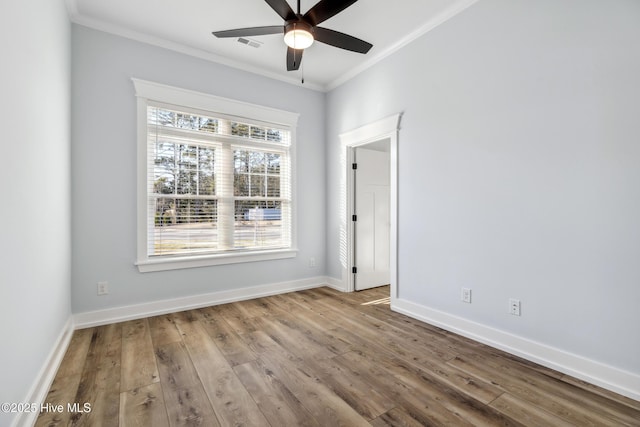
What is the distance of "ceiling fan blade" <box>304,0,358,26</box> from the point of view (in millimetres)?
2093

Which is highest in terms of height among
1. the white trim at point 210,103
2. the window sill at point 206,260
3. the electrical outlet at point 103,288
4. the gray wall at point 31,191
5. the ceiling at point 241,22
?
the ceiling at point 241,22

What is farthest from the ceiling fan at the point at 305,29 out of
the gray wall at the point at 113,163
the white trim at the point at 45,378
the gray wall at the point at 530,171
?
the white trim at the point at 45,378

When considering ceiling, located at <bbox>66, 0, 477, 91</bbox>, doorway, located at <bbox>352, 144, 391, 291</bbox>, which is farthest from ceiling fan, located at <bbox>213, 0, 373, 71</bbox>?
doorway, located at <bbox>352, 144, 391, 291</bbox>

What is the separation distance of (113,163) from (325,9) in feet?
8.34

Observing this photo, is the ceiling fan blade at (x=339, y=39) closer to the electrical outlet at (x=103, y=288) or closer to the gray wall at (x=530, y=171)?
the gray wall at (x=530, y=171)

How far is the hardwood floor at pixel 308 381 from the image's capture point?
65.2 inches

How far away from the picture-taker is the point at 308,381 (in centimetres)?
201

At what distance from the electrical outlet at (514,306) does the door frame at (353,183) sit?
1197 millimetres

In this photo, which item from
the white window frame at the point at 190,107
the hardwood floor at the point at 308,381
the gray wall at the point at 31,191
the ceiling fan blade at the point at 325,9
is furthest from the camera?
the white window frame at the point at 190,107

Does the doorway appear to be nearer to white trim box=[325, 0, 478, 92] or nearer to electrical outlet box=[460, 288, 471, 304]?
white trim box=[325, 0, 478, 92]

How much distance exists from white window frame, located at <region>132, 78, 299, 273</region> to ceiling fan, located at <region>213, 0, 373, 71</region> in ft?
3.89

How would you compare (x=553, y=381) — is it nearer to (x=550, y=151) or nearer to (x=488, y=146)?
(x=550, y=151)

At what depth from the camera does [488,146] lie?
2559 millimetres

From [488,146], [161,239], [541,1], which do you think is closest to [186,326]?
[161,239]
